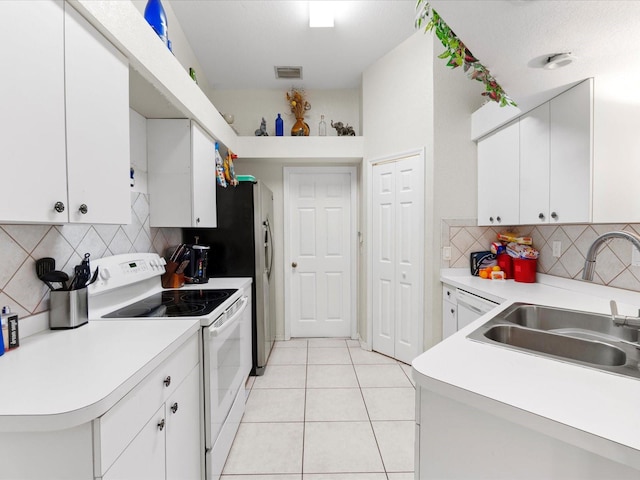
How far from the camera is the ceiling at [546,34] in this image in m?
0.96

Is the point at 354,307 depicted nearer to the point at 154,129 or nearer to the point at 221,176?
the point at 221,176

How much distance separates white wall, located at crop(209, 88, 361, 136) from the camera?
3656mm

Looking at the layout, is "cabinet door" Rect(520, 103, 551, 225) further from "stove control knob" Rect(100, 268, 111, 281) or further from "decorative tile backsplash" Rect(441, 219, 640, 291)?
"stove control knob" Rect(100, 268, 111, 281)

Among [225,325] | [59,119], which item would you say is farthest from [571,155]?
[59,119]

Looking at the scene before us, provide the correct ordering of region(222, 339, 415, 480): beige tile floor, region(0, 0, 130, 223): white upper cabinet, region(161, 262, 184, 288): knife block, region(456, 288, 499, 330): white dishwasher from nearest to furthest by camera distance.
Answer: region(0, 0, 130, 223): white upper cabinet < region(222, 339, 415, 480): beige tile floor < region(456, 288, 499, 330): white dishwasher < region(161, 262, 184, 288): knife block

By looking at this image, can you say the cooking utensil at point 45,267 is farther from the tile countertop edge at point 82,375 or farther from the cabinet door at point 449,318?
the cabinet door at point 449,318

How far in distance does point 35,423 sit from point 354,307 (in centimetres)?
328

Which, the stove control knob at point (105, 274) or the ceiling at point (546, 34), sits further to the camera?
the stove control knob at point (105, 274)

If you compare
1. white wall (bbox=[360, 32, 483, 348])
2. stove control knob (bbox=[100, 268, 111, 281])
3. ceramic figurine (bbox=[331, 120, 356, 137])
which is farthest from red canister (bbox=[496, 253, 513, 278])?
stove control knob (bbox=[100, 268, 111, 281])

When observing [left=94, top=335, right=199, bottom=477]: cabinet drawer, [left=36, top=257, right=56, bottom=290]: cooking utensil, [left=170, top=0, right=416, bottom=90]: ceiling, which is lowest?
[left=94, top=335, right=199, bottom=477]: cabinet drawer

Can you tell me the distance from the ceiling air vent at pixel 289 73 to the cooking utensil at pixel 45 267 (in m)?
2.75

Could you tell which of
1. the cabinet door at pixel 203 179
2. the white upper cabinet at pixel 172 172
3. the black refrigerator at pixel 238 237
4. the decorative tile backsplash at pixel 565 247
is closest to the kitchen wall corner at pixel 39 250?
the white upper cabinet at pixel 172 172

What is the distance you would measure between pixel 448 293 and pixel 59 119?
104 inches

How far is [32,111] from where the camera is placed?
93cm
